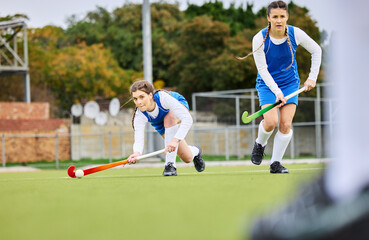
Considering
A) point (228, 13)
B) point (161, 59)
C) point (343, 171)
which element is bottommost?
point (343, 171)

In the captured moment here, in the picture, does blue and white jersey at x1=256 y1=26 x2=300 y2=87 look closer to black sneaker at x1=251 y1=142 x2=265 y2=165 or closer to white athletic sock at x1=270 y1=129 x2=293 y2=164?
white athletic sock at x1=270 y1=129 x2=293 y2=164

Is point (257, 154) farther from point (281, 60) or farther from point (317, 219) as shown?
point (317, 219)

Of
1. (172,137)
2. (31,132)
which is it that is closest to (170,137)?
(172,137)

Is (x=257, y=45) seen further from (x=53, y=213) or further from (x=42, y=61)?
(x=42, y=61)

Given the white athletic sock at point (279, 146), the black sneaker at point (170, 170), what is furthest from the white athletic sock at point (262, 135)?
the black sneaker at point (170, 170)

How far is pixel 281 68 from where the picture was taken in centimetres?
602

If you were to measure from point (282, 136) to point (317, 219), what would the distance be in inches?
178

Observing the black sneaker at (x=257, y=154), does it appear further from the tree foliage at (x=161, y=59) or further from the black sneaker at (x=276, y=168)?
the tree foliage at (x=161, y=59)

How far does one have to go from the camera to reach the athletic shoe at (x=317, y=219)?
1.65 m

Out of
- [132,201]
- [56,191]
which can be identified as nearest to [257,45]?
[56,191]

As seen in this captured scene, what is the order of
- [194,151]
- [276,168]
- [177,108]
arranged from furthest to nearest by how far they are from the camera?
[194,151], [177,108], [276,168]

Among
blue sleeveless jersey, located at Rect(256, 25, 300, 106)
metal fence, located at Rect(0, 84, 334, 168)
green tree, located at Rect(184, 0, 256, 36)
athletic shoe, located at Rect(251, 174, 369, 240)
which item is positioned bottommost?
metal fence, located at Rect(0, 84, 334, 168)

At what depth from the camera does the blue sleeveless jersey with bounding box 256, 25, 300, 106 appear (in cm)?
592

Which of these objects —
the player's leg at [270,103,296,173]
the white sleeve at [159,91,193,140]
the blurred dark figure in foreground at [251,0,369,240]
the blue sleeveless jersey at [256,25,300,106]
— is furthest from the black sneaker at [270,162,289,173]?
the blurred dark figure in foreground at [251,0,369,240]
